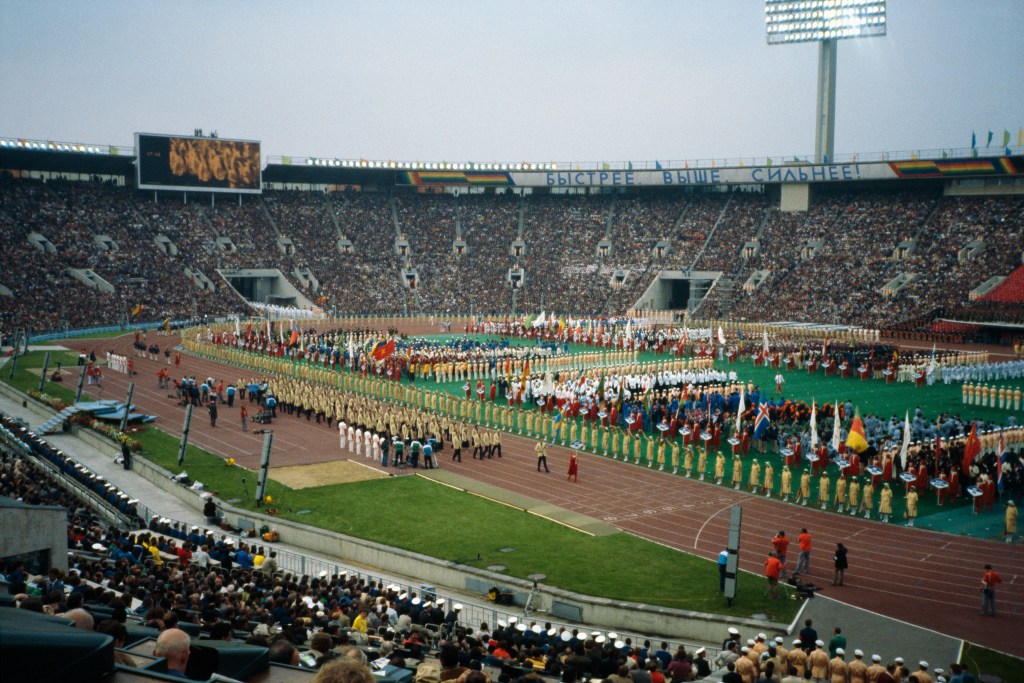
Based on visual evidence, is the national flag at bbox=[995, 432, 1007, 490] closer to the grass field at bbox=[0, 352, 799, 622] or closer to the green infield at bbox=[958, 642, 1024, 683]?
the grass field at bbox=[0, 352, 799, 622]

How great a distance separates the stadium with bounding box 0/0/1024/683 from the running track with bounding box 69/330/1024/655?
0.12 metres

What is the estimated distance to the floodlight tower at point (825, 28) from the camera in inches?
2399

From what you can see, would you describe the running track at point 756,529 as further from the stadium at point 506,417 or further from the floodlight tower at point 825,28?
the floodlight tower at point 825,28

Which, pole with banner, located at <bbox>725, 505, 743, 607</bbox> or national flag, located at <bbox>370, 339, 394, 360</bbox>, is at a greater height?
national flag, located at <bbox>370, 339, 394, 360</bbox>

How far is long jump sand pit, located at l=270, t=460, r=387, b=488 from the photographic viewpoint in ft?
75.2

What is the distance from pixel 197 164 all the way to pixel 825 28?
44.8 meters

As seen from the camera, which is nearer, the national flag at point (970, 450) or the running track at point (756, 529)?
the running track at point (756, 529)

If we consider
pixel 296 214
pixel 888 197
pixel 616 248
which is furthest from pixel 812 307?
pixel 296 214

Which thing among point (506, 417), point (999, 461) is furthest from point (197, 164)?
point (999, 461)

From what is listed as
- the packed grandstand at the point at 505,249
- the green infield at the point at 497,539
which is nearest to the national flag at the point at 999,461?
the green infield at the point at 497,539

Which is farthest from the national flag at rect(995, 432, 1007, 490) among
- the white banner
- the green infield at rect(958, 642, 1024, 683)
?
the white banner

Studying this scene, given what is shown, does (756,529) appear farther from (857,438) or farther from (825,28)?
(825,28)

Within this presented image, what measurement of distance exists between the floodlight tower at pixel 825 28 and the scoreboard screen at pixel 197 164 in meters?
38.8

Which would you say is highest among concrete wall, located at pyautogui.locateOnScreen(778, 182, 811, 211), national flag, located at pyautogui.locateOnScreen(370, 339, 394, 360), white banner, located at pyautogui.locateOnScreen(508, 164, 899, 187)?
white banner, located at pyautogui.locateOnScreen(508, 164, 899, 187)
